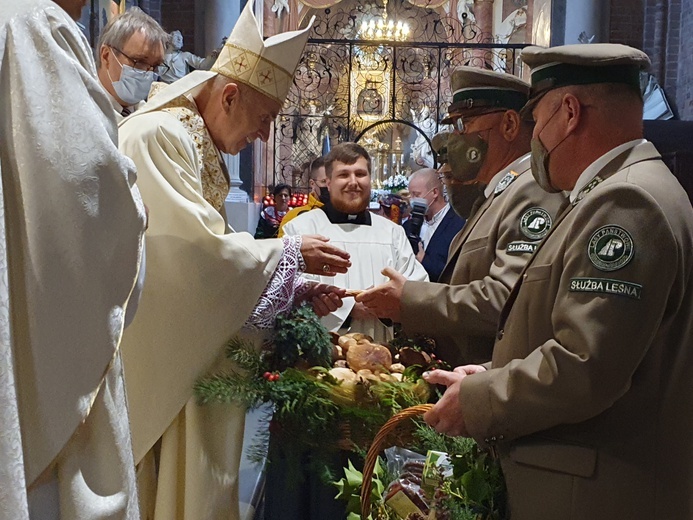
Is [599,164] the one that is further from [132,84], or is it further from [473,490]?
[132,84]

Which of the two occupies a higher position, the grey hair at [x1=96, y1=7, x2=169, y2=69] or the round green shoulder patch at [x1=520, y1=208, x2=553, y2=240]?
the grey hair at [x1=96, y1=7, x2=169, y2=69]

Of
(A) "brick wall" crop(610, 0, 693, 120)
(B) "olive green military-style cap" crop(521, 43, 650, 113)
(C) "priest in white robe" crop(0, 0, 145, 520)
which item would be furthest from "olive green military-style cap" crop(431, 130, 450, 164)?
(A) "brick wall" crop(610, 0, 693, 120)

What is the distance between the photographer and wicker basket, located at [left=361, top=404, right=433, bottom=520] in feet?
7.86

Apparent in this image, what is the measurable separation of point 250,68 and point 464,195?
0.94 metres

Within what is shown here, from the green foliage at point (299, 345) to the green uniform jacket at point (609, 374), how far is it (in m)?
1.01

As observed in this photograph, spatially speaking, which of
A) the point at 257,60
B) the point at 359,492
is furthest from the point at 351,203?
the point at 359,492

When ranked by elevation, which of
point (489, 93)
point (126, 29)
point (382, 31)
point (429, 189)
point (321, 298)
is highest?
point (382, 31)

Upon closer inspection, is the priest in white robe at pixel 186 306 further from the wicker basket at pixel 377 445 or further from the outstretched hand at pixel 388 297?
the wicker basket at pixel 377 445

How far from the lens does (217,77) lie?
3461mm

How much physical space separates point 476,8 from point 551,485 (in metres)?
23.7

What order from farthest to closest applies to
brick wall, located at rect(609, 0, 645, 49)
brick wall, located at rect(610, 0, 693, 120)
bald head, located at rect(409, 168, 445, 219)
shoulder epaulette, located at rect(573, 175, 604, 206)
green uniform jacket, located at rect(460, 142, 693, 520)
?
brick wall, located at rect(609, 0, 645, 49)
brick wall, located at rect(610, 0, 693, 120)
bald head, located at rect(409, 168, 445, 219)
shoulder epaulette, located at rect(573, 175, 604, 206)
green uniform jacket, located at rect(460, 142, 693, 520)

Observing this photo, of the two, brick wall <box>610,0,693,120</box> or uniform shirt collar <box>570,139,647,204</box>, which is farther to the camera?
brick wall <box>610,0,693,120</box>

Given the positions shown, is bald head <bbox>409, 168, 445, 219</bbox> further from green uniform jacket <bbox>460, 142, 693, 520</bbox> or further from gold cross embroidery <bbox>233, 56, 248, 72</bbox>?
green uniform jacket <bbox>460, 142, 693, 520</bbox>

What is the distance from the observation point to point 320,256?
131 inches
